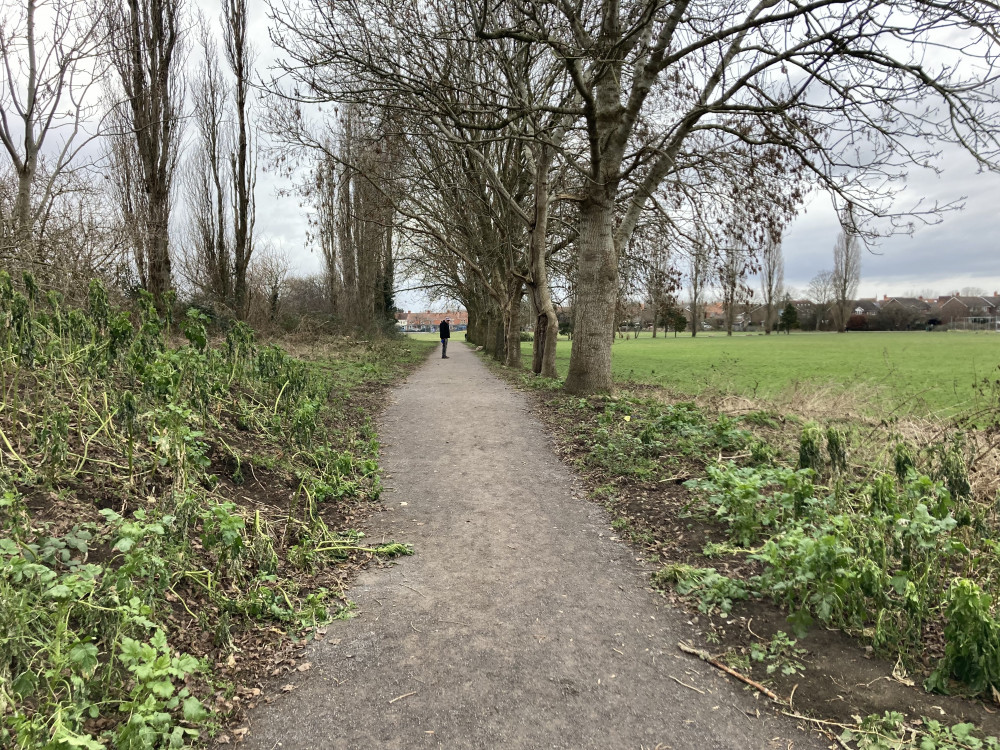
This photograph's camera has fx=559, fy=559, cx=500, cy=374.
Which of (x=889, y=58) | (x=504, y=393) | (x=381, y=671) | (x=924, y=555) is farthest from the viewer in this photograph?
(x=504, y=393)

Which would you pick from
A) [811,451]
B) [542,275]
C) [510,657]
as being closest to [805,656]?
[510,657]

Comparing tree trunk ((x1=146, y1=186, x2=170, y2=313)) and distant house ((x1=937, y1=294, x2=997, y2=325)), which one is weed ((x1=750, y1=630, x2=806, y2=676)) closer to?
tree trunk ((x1=146, y1=186, x2=170, y2=313))

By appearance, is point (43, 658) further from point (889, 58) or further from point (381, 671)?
point (889, 58)

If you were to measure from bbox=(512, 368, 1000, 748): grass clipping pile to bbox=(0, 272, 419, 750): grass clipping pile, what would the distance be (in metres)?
2.45

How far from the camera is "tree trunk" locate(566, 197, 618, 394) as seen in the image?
35.2 ft

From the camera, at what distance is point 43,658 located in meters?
2.43

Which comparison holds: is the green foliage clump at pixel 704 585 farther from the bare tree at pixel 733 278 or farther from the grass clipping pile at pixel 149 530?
the bare tree at pixel 733 278

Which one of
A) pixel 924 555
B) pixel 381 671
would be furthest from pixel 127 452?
pixel 924 555

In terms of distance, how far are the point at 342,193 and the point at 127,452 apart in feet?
68.3

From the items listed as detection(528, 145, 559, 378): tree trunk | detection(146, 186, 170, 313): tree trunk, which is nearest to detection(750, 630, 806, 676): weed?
detection(528, 145, 559, 378): tree trunk

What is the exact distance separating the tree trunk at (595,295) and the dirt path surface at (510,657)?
19.1ft

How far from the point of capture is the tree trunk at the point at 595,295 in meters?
10.7

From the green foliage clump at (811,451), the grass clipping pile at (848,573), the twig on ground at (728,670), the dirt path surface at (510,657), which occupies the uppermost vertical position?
the green foliage clump at (811,451)

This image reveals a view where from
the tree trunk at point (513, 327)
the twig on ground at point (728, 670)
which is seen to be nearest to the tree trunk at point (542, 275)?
the tree trunk at point (513, 327)
